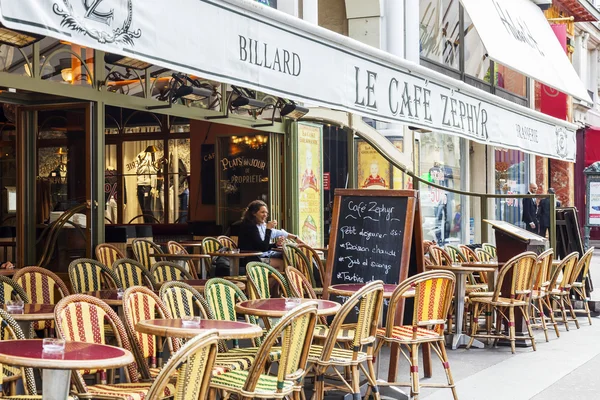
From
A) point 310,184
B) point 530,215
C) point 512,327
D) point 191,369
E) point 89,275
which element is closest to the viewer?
point 191,369

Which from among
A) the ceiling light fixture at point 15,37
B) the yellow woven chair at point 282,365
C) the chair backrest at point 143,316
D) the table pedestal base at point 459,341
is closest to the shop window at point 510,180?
the table pedestal base at point 459,341

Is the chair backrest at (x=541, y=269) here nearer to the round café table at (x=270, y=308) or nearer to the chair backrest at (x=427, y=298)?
the chair backrest at (x=427, y=298)

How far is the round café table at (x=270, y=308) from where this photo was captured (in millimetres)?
5906

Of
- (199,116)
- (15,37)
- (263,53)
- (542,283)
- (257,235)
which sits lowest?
(542,283)

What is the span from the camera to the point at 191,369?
386 cm

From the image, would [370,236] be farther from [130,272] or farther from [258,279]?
[130,272]

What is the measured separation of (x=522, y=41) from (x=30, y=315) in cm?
790

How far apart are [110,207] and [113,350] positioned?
12.5 m

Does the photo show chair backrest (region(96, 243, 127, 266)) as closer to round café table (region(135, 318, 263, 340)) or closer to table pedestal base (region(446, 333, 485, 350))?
table pedestal base (region(446, 333, 485, 350))

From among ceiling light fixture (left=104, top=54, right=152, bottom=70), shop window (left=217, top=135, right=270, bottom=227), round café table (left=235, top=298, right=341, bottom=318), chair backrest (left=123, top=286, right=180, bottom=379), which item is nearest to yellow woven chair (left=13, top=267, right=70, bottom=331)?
chair backrest (left=123, top=286, right=180, bottom=379)

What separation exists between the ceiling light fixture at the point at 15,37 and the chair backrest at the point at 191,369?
4692 mm

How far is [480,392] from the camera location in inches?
294

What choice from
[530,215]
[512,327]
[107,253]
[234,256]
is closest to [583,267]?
[512,327]

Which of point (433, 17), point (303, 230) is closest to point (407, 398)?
point (303, 230)
